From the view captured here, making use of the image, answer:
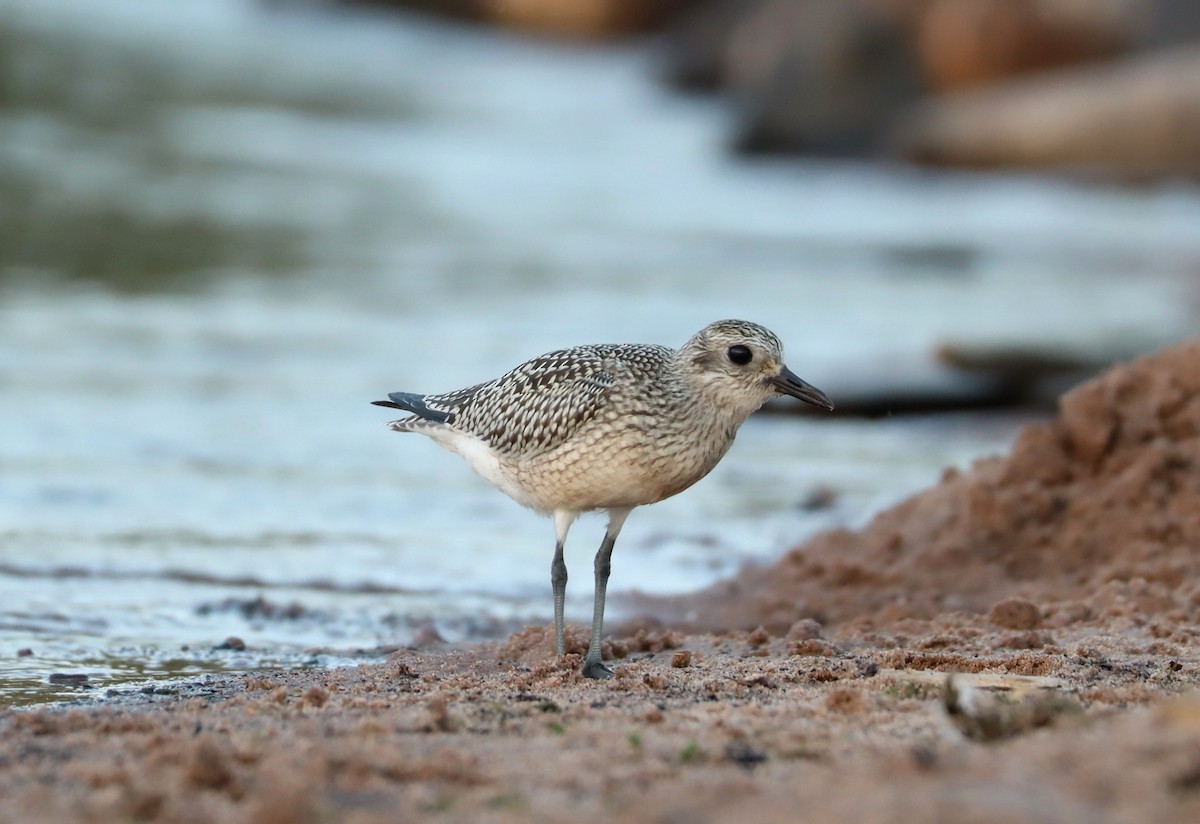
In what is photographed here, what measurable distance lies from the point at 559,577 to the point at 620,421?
770mm

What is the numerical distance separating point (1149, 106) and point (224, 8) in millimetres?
25541

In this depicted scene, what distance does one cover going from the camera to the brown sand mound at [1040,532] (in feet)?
25.4

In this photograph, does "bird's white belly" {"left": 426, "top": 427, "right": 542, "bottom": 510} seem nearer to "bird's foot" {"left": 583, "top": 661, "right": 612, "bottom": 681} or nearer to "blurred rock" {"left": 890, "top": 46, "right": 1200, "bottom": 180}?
"bird's foot" {"left": 583, "top": 661, "right": 612, "bottom": 681}

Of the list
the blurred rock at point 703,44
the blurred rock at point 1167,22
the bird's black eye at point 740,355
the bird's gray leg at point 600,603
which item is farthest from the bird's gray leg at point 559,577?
the blurred rock at point 703,44

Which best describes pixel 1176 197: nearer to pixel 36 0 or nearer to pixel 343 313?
pixel 343 313

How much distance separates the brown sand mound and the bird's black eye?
148cm

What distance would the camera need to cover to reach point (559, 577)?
677cm

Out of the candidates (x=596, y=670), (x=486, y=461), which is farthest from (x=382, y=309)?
(x=596, y=670)

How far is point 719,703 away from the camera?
211 inches

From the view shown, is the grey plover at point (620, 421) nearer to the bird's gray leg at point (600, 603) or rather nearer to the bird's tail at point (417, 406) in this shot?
the bird's gray leg at point (600, 603)

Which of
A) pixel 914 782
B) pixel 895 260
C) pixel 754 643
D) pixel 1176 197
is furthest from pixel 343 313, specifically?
pixel 1176 197

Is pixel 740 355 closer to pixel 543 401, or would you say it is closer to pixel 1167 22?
pixel 543 401

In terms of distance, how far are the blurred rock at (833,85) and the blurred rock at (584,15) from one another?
1166 centimetres

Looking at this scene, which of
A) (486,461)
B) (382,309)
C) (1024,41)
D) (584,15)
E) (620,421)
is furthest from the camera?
(584,15)
